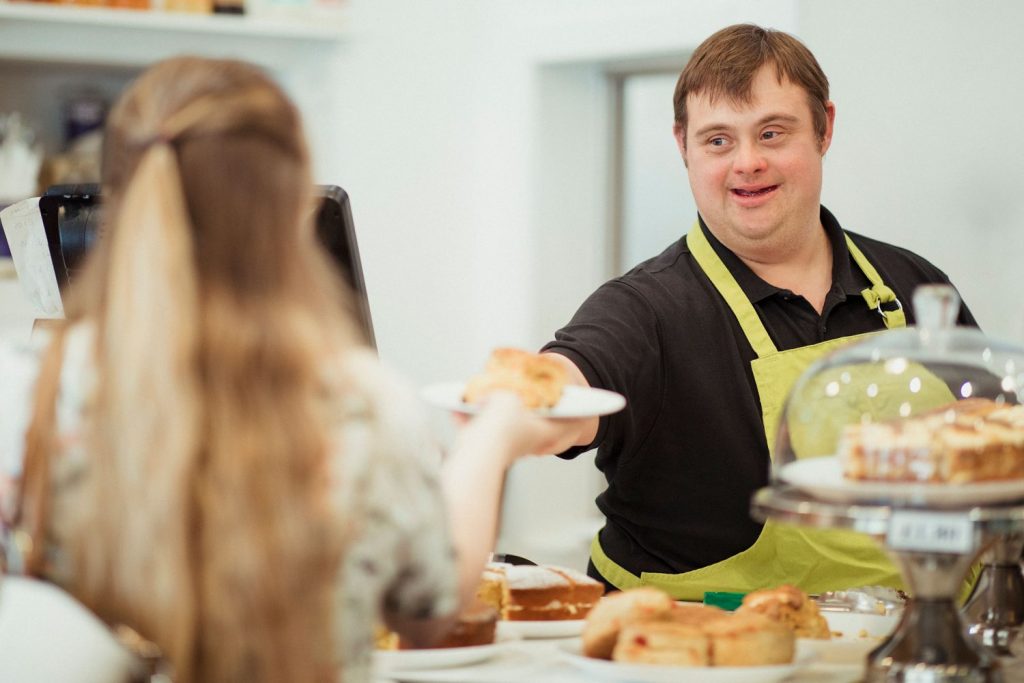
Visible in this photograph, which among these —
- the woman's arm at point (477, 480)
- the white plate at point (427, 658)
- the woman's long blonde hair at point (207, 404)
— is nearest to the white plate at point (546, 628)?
the white plate at point (427, 658)

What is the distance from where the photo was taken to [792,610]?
5.18 feet

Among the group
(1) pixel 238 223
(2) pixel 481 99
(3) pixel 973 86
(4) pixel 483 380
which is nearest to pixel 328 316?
(1) pixel 238 223

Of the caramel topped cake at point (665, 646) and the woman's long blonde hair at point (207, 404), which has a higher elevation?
the woman's long blonde hair at point (207, 404)

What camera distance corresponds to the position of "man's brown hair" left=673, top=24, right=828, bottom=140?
2.32 metres

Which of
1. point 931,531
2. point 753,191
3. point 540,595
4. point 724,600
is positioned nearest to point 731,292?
point 753,191

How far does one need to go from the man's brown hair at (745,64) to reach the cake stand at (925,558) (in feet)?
3.41

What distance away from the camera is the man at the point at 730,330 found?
2160mm

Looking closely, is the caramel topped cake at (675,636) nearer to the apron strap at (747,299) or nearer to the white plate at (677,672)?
the white plate at (677,672)

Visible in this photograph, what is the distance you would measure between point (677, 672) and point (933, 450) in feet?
1.11

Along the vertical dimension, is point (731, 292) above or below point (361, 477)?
above

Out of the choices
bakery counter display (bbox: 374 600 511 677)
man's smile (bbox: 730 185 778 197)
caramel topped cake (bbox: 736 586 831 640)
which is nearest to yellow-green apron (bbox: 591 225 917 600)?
man's smile (bbox: 730 185 778 197)

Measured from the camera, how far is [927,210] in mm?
3164

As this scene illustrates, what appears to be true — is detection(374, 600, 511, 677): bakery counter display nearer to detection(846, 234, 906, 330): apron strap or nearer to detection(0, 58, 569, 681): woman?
detection(0, 58, 569, 681): woman

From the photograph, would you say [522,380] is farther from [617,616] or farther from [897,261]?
[897,261]
